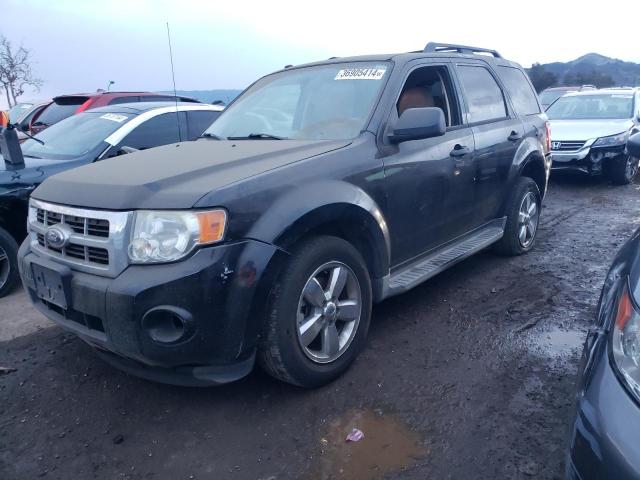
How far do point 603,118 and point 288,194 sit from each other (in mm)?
9187

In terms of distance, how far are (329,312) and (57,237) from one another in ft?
4.83

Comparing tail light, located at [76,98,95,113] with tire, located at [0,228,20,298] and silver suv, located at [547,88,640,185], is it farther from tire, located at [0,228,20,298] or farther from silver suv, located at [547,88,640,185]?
silver suv, located at [547,88,640,185]

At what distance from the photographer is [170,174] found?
2.69m

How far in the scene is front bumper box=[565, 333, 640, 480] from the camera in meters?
1.43

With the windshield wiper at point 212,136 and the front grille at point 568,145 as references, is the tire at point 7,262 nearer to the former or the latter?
the windshield wiper at point 212,136

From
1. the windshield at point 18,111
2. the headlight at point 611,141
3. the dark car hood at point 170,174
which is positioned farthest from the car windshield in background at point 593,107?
the windshield at point 18,111

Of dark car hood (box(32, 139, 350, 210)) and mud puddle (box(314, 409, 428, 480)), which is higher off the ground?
dark car hood (box(32, 139, 350, 210))

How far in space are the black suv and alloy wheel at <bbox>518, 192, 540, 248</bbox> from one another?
2.92 feet

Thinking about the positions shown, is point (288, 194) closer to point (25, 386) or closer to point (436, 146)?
point (436, 146)

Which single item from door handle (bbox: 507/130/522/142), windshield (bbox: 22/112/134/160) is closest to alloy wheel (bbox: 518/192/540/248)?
door handle (bbox: 507/130/522/142)

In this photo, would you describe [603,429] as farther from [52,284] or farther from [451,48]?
[451,48]

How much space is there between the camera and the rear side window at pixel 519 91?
494 centimetres

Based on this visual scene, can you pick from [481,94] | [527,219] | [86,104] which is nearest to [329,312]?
[481,94]

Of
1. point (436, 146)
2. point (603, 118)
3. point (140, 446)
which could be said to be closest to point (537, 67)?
point (603, 118)
